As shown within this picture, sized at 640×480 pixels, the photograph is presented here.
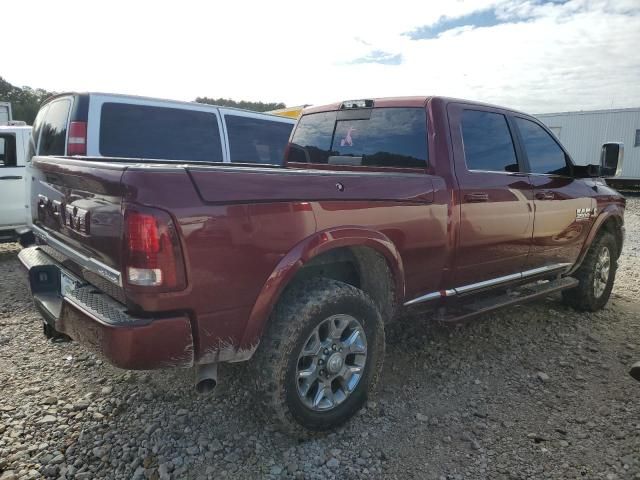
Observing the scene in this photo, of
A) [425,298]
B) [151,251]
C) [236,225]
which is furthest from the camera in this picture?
[425,298]

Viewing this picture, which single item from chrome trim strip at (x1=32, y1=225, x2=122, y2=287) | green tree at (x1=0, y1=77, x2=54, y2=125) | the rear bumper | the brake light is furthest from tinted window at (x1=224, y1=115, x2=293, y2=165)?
green tree at (x1=0, y1=77, x2=54, y2=125)

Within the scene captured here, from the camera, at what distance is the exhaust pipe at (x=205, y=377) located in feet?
7.52

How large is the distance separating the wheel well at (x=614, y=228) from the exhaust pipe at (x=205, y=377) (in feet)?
14.2

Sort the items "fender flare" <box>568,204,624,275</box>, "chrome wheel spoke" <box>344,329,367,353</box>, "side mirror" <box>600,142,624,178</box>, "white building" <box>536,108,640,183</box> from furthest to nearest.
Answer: "white building" <box>536,108,640,183</box> < "fender flare" <box>568,204,624,275</box> < "side mirror" <box>600,142,624,178</box> < "chrome wheel spoke" <box>344,329,367,353</box>

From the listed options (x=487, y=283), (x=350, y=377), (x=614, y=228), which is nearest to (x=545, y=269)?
(x=487, y=283)

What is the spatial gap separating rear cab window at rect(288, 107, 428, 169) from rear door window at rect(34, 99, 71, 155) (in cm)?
228

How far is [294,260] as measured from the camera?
237 cm

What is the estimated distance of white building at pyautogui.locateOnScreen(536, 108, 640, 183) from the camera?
56.8 feet

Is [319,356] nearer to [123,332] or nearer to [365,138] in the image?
[123,332]

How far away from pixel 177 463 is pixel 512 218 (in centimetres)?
281

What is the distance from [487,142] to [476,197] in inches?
22.2

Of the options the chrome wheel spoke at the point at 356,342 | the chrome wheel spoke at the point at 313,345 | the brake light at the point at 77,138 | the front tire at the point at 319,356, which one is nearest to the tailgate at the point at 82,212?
the front tire at the point at 319,356

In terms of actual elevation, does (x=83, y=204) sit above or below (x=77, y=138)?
below

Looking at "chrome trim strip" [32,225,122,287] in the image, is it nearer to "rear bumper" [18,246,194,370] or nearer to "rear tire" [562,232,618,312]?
"rear bumper" [18,246,194,370]
